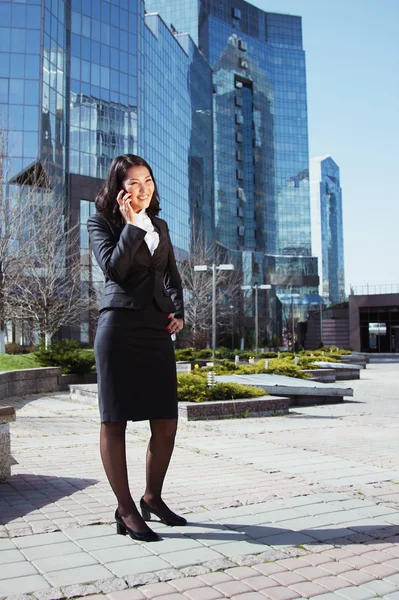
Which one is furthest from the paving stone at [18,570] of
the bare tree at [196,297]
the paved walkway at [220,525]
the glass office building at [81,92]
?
the bare tree at [196,297]

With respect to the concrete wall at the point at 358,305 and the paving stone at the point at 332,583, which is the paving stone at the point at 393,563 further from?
the concrete wall at the point at 358,305

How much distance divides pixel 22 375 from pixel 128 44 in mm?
44332

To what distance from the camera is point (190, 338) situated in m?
46.8

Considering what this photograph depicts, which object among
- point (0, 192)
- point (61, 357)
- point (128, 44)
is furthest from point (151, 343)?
point (128, 44)

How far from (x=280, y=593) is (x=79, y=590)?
2.88 feet

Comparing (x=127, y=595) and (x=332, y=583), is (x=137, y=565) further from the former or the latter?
(x=332, y=583)

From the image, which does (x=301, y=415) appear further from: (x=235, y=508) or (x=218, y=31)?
(x=218, y=31)

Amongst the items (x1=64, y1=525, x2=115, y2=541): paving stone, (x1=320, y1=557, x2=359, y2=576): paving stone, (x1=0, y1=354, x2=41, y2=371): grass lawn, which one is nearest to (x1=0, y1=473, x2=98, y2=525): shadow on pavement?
(x1=64, y1=525, x2=115, y2=541): paving stone

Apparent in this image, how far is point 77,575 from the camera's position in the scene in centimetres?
304

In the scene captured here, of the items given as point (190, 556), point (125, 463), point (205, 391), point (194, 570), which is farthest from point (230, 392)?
point (194, 570)

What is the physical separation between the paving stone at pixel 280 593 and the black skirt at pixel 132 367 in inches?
46.9

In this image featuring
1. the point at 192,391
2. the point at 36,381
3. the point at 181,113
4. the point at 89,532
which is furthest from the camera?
the point at 181,113

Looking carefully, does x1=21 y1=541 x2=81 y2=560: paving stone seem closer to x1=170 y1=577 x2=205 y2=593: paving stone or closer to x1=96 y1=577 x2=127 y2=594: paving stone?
x1=96 y1=577 x2=127 y2=594: paving stone

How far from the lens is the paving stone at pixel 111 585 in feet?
9.37
